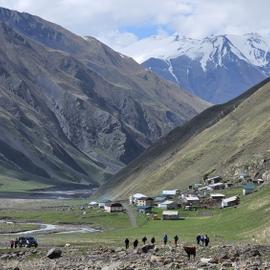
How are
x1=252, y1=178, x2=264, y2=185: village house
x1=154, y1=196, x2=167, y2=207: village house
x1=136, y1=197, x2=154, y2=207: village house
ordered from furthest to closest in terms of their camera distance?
x1=136, y1=197, x2=154, y2=207: village house → x1=154, y1=196, x2=167, y2=207: village house → x1=252, y1=178, x2=264, y2=185: village house

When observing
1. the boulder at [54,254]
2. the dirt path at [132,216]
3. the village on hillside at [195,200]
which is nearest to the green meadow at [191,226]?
the dirt path at [132,216]

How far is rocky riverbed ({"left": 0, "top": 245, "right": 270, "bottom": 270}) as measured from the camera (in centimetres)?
5262

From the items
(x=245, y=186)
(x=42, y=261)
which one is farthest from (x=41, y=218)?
(x=42, y=261)

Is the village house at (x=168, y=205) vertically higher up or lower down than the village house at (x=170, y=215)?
higher up

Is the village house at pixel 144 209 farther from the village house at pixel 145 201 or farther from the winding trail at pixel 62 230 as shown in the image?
the winding trail at pixel 62 230

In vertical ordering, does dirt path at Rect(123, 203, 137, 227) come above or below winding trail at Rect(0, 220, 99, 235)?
above

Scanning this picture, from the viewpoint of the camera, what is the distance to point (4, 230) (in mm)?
149375

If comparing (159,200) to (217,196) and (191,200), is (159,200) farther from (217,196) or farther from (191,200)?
(217,196)

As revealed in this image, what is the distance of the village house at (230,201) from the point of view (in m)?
154

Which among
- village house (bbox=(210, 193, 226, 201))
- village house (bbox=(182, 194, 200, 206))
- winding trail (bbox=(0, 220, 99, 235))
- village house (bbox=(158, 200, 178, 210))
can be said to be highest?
village house (bbox=(210, 193, 226, 201))

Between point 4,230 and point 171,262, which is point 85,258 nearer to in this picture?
point 171,262

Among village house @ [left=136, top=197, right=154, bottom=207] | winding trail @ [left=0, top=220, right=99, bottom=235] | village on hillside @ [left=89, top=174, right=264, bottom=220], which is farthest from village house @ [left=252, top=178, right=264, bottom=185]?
winding trail @ [left=0, top=220, right=99, bottom=235]

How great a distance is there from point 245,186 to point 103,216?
37517 mm

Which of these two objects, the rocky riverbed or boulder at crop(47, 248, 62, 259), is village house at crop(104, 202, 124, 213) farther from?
boulder at crop(47, 248, 62, 259)
